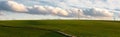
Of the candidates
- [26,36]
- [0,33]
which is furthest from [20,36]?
[0,33]

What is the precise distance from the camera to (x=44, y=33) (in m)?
74.8

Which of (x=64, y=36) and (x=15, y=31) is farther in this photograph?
(x=15, y=31)

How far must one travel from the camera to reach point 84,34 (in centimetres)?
7400

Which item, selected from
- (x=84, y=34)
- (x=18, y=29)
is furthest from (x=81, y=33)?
(x=18, y=29)

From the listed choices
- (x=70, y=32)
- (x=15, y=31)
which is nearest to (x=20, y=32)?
(x=15, y=31)

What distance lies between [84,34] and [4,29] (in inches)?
826

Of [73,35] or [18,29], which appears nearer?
[73,35]

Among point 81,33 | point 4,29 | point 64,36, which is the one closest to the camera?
point 64,36

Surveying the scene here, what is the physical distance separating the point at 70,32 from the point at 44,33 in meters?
6.37

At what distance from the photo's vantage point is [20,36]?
7119 centimetres

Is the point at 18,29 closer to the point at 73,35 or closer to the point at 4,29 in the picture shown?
the point at 4,29

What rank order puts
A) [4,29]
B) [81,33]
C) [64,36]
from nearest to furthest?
1. [64,36]
2. [81,33]
3. [4,29]

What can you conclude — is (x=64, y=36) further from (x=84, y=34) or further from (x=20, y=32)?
(x=20, y=32)

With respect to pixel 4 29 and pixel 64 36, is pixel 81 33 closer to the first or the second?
pixel 64 36
